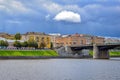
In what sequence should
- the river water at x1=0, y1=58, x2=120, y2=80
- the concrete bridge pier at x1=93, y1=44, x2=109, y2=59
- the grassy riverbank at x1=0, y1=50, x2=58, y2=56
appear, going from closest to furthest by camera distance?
the river water at x1=0, y1=58, x2=120, y2=80
the grassy riverbank at x1=0, y1=50, x2=58, y2=56
the concrete bridge pier at x1=93, y1=44, x2=109, y2=59

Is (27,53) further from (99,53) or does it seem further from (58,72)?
(58,72)

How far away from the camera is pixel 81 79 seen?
5319 cm

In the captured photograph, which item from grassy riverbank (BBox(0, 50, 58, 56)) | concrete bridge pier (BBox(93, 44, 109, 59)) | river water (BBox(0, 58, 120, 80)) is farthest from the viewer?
concrete bridge pier (BBox(93, 44, 109, 59))

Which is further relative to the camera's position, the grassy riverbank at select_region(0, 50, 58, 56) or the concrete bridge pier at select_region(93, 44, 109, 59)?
the concrete bridge pier at select_region(93, 44, 109, 59)

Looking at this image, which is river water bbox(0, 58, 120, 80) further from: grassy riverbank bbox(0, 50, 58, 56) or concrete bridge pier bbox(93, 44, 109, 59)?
concrete bridge pier bbox(93, 44, 109, 59)

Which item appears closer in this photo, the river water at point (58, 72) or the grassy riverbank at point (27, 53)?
the river water at point (58, 72)

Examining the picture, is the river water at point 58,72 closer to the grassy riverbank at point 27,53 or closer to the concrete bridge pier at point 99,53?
the grassy riverbank at point 27,53

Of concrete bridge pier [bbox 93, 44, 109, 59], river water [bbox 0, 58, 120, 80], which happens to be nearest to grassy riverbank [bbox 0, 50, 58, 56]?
concrete bridge pier [bbox 93, 44, 109, 59]

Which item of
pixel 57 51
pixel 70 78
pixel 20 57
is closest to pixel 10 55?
pixel 20 57

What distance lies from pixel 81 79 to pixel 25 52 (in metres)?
98.5

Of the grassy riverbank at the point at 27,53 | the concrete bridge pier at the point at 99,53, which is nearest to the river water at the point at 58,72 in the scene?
the grassy riverbank at the point at 27,53

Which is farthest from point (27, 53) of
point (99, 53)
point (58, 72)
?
point (58, 72)

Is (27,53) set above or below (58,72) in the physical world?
above

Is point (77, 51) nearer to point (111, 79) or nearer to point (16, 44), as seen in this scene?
point (16, 44)
